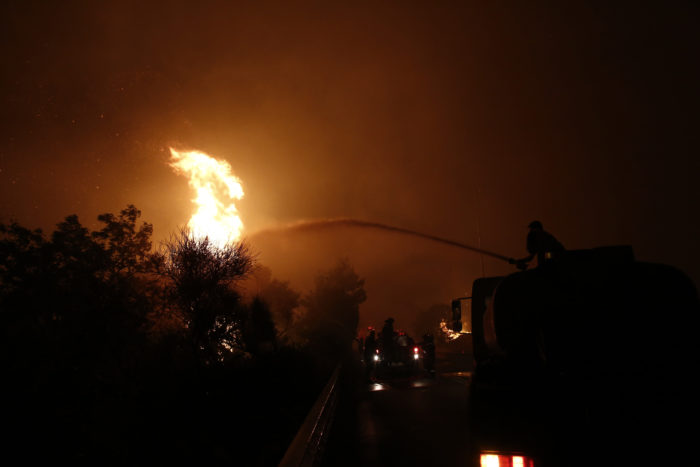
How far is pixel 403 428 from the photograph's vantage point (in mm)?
10430

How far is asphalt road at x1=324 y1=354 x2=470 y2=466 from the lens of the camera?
26.0 feet

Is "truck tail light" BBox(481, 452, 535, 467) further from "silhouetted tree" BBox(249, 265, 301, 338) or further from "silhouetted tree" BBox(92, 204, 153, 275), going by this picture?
"silhouetted tree" BBox(249, 265, 301, 338)

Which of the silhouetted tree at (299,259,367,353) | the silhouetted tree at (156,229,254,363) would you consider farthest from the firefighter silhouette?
the silhouetted tree at (299,259,367,353)

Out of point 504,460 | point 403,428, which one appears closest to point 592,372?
point 504,460

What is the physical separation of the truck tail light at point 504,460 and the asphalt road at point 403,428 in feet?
13.7

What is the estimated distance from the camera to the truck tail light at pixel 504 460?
136 inches

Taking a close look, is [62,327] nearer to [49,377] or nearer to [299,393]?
[49,377]

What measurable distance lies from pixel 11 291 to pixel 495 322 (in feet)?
129

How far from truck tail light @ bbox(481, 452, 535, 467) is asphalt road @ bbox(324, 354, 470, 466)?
417cm

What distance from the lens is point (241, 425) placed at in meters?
13.1

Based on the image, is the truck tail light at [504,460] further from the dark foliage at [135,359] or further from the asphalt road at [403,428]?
the dark foliage at [135,359]

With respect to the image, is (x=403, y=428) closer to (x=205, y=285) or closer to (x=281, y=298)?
(x=205, y=285)

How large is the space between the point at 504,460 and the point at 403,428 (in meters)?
7.39

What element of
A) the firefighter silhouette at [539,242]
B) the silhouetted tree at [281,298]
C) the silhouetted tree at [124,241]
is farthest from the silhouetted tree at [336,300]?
the firefighter silhouette at [539,242]
